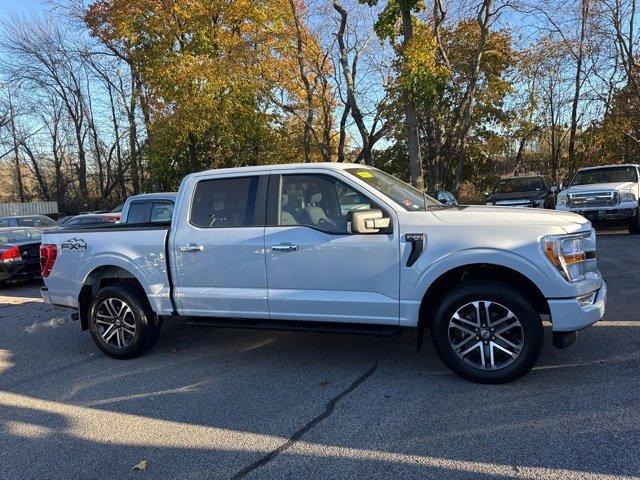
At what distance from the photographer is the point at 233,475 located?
10.8 ft

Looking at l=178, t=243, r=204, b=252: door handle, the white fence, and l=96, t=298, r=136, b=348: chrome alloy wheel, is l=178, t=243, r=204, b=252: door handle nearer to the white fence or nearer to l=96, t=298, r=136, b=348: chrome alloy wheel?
l=96, t=298, r=136, b=348: chrome alloy wheel

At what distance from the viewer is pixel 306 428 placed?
3891 mm

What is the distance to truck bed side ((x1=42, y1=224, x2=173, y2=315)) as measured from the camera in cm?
555

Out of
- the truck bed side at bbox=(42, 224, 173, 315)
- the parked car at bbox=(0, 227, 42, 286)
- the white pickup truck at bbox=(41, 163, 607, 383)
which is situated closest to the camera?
the white pickup truck at bbox=(41, 163, 607, 383)

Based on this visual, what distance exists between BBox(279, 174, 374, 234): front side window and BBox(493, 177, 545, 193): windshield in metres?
14.7

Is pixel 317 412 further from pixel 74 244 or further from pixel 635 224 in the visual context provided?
pixel 635 224

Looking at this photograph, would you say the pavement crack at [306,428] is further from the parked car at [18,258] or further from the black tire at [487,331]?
the parked car at [18,258]

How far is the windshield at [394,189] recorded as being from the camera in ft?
16.1

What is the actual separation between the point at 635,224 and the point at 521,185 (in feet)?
15.7

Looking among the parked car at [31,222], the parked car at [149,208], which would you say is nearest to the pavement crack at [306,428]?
the parked car at [149,208]

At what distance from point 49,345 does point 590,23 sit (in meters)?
24.3

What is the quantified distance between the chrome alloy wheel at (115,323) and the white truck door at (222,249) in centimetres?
71

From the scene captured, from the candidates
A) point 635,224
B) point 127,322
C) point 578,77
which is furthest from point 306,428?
point 578,77

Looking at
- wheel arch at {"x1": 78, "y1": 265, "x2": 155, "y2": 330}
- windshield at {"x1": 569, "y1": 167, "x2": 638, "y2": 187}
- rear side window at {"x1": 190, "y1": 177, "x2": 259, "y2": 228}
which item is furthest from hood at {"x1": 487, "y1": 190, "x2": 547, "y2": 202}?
wheel arch at {"x1": 78, "y1": 265, "x2": 155, "y2": 330}
